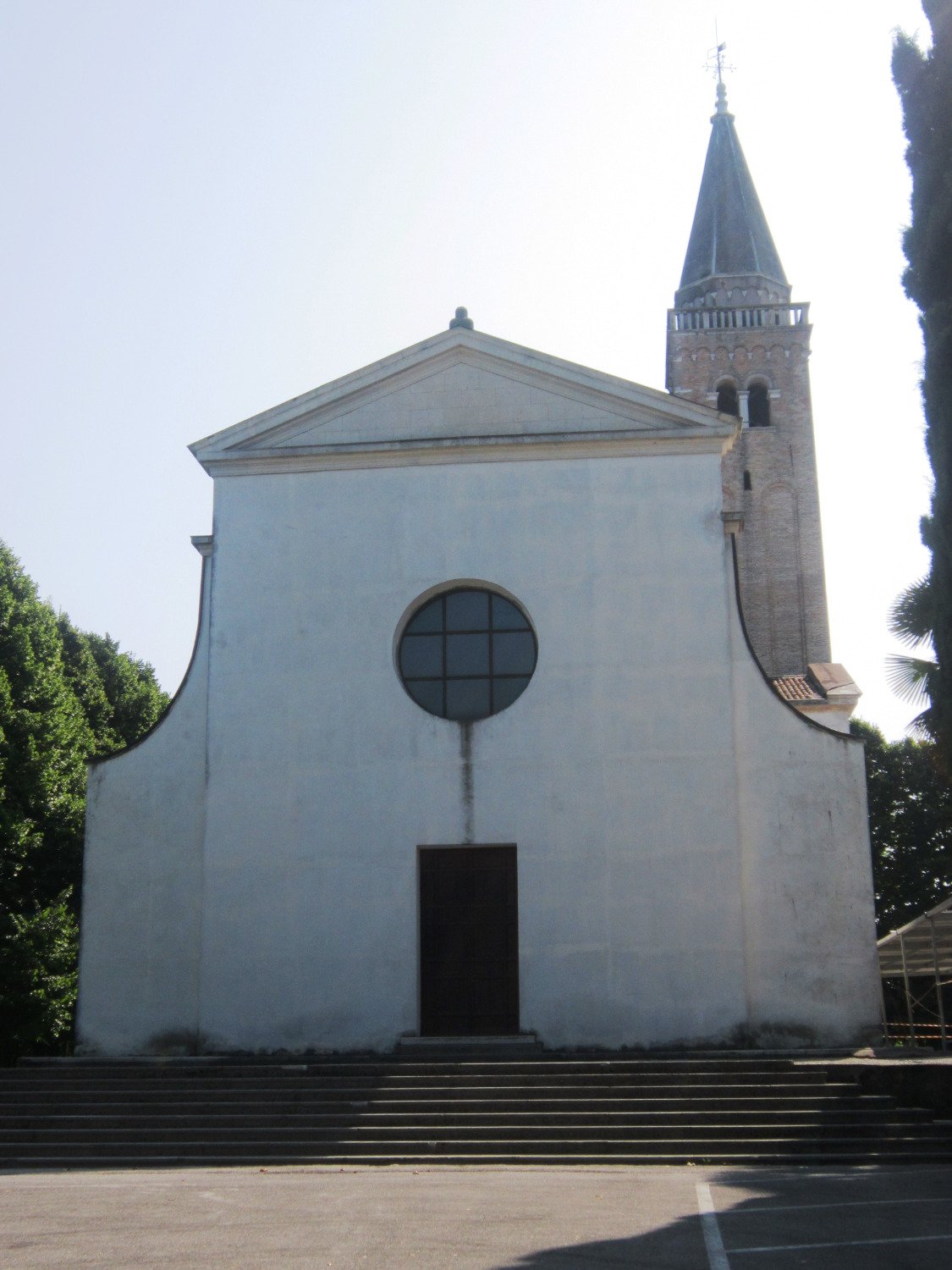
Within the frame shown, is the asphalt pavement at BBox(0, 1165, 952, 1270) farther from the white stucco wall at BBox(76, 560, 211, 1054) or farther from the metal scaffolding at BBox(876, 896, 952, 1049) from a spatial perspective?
the metal scaffolding at BBox(876, 896, 952, 1049)

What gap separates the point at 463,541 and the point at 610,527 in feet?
6.26

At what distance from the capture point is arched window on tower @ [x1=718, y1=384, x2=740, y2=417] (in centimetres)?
4172

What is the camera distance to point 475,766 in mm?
16625

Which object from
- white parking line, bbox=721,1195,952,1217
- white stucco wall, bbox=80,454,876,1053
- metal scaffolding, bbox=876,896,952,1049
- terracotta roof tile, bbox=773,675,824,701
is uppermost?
terracotta roof tile, bbox=773,675,824,701

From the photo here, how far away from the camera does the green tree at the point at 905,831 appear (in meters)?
38.5

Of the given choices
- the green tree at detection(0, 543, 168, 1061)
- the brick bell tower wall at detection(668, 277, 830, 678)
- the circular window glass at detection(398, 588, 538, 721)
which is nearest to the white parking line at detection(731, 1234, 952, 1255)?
the circular window glass at detection(398, 588, 538, 721)

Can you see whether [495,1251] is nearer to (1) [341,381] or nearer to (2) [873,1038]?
(2) [873,1038]

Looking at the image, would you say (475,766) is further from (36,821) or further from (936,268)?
(36,821)

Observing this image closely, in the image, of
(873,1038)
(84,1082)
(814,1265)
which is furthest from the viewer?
(873,1038)

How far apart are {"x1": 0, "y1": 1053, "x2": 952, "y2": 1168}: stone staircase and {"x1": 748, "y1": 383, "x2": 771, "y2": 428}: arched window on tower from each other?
98.7 ft

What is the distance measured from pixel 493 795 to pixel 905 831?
2661 centimetres

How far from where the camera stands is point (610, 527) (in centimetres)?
1731

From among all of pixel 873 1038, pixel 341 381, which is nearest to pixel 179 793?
pixel 341 381

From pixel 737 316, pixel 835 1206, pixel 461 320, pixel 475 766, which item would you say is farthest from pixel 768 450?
pixel 835 1206
